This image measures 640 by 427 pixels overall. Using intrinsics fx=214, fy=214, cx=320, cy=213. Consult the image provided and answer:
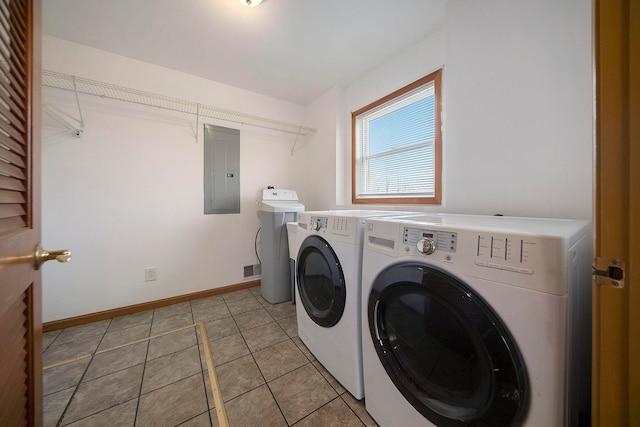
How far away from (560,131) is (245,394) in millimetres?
2118

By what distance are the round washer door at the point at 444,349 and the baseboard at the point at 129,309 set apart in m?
2.00

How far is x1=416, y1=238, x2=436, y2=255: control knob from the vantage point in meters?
0.71

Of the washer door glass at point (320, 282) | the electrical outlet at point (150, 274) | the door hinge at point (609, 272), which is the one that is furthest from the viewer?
the electrical outlet at point (150, 274)

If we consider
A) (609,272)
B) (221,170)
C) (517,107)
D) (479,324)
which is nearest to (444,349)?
(479,324)

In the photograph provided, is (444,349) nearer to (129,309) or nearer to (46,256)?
(46,256)

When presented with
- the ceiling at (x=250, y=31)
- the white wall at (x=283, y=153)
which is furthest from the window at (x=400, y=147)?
the ceiling at (x=250, y=31)

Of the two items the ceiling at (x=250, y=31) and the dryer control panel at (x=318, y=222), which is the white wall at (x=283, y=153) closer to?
the ceiling at (x=250, y=31)

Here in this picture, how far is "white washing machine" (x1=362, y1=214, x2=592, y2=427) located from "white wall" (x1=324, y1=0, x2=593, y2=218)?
52cm

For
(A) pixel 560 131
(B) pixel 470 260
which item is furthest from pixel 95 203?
(A) pixel 560 131

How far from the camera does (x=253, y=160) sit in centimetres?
256

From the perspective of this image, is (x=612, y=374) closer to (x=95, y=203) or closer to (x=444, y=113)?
(x=444, y=113)

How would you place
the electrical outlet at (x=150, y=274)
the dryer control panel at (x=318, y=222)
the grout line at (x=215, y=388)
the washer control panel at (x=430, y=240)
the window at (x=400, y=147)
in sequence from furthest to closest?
the electrical outlet at (x=150, y=274)
the window at (x=400, y=147)
the dryer control panel at (x=318, y=222)
the grout line at (x=215, y=388)
the washer control panel at (x=430, y=240)

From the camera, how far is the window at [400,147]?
176cm

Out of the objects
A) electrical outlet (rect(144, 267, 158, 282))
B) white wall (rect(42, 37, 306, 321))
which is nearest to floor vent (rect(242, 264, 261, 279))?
white wall (rect(42, 37, 306, 321))
